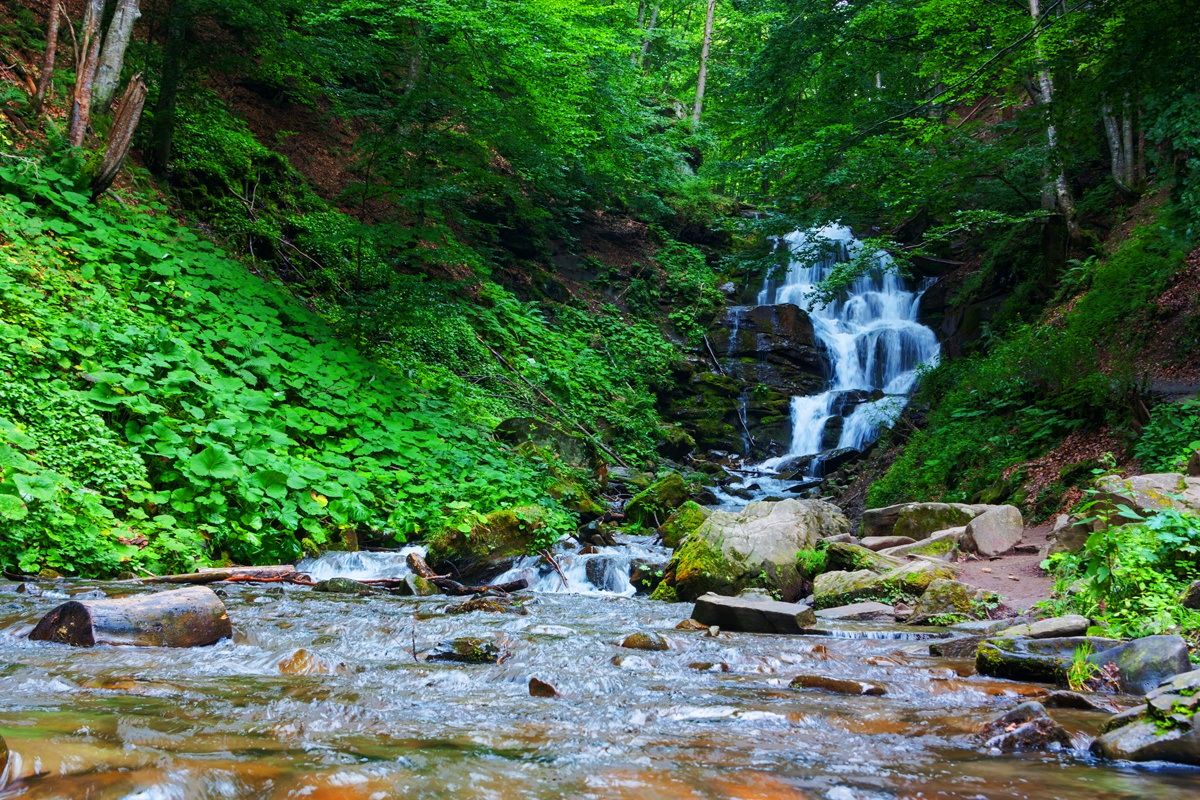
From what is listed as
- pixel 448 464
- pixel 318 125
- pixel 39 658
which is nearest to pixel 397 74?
pixel 318 125

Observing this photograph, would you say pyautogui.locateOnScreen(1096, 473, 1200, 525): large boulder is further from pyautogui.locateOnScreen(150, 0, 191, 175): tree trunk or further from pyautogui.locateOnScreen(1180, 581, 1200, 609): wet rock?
pyautogui.locateOnScreen(150, 0, 191, 175): tree trunk

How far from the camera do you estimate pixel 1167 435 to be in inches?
304

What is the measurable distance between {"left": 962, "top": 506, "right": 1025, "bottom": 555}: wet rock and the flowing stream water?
11.2 ft

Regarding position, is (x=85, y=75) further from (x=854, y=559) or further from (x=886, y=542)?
(x=886, y=542)

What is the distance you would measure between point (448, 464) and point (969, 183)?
10.3 metres

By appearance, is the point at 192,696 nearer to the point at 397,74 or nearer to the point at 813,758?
the point at 813,758

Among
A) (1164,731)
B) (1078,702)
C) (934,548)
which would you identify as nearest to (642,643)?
(1078,702)

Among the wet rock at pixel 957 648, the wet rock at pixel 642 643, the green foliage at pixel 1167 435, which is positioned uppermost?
the green foliage at pixel 1167 435

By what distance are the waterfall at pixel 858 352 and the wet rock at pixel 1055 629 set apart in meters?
10.5

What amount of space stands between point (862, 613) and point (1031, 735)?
3.68 meters

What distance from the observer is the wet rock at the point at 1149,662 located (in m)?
3.52

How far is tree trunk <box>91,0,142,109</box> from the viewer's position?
356 inches

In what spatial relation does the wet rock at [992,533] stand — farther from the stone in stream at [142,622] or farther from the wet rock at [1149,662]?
the stone in stream at [142,622]

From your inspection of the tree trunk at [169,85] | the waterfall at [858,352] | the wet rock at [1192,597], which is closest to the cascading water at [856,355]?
the waterfall at [858,352]
